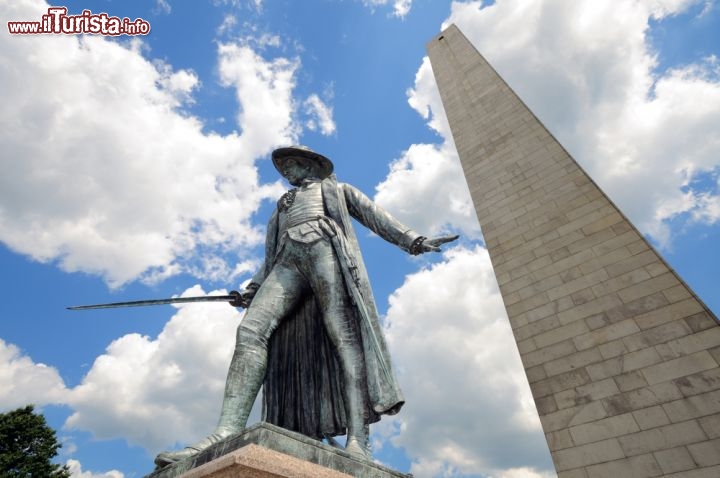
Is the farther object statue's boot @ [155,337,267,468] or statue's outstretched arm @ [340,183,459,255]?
statue's outstretched arm @ [340,183,459,255]

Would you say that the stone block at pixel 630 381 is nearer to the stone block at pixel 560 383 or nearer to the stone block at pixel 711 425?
the stone block at pixel 560 383

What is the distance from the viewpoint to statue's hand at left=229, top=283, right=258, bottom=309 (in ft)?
13.4

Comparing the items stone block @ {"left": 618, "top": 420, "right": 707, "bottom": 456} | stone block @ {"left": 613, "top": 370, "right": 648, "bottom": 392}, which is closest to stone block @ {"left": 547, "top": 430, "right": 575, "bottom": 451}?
stone block @ {"left": 618, "top": 420, "right": 707, "bottom": 456}

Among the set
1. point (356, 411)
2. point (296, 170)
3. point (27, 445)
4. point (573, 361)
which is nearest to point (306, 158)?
point (296, 170)

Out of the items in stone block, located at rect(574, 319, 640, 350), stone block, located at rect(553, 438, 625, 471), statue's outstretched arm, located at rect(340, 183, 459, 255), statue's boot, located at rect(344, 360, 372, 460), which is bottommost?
stone block, located at rect(553, 438, 625, 471)

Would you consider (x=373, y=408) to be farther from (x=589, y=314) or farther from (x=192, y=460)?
(x=589, y=314)

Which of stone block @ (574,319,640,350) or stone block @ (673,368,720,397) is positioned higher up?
stone block @ (574,319,640,350)

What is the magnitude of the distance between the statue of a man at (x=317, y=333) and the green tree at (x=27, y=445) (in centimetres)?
1638

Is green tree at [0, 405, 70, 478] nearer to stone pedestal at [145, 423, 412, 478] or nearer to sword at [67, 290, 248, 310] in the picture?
sword at [67, 290, 248, 310]

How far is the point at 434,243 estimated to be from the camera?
3619 mm

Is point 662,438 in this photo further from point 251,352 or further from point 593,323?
point 251,352

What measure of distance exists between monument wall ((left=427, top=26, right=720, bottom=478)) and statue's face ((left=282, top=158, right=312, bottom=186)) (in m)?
6.32

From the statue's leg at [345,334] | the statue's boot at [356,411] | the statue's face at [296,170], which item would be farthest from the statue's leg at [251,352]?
the statue's face at [296,170]

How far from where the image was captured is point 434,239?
3.64m
